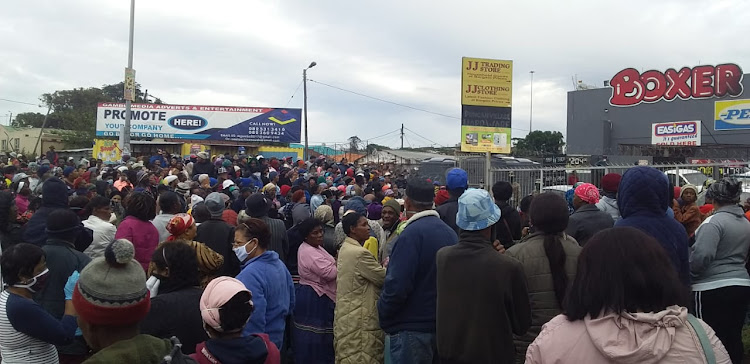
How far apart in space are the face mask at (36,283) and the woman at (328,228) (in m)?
2.85

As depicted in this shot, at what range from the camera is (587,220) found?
5074mm

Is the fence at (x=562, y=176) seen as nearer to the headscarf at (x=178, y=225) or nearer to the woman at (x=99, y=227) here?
the headscarf at (x=178, y=225)

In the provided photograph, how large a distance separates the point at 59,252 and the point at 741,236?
215 inches

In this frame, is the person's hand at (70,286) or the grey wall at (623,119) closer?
the person's hand at (70,286)

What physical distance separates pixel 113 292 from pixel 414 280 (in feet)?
7.49

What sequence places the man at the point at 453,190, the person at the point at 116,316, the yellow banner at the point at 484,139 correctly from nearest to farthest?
1. the person at the point at 116,316
2. the man at the point at 453,190
3. the yellow banner at the point at 484,139

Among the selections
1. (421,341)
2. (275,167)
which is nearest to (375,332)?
(421,341)

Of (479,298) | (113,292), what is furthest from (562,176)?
(113,292)

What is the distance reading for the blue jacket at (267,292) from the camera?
14.3ft

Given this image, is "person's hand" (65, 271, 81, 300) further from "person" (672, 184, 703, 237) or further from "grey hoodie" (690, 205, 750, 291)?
"person" (672, 184, 703, 237)

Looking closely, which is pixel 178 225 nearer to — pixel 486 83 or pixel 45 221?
pixel 45 221

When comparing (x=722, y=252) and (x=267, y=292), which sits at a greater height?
(x=722, y=252)

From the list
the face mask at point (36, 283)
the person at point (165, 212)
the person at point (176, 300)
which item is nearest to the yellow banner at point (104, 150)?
the person at point (165, 212)

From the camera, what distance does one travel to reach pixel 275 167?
20.3 m
